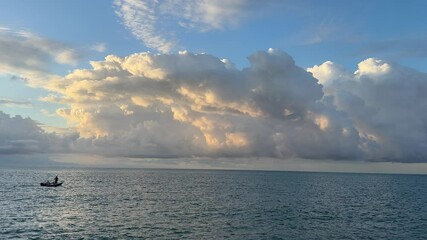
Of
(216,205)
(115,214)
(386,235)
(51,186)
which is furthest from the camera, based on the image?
(51,186)

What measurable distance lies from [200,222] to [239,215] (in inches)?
522

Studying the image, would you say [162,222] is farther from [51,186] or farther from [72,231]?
[51,186]

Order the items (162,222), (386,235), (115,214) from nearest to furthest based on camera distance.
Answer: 1. (386,235)
2. (162,222)
3. (115,214)

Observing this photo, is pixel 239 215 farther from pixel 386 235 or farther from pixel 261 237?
pixel 386 235

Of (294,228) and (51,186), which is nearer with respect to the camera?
(294,228)

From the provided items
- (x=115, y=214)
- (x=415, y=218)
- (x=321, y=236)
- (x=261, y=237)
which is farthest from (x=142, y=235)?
(x=415, y=218)

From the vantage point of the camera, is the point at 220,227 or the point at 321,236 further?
the point at 220,227

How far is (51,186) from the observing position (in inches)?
6078

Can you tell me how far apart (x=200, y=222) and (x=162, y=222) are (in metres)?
7.15

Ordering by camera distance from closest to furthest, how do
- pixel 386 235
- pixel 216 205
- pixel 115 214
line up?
pixel 386 235
pixel 115 214
pixel 216 205

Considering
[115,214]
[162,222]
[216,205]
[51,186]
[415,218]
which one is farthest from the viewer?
[51,186]

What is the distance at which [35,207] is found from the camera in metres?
89.4

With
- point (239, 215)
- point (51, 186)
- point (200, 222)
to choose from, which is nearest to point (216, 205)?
point (239, 215)

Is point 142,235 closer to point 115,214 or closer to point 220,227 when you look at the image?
point 220,227
